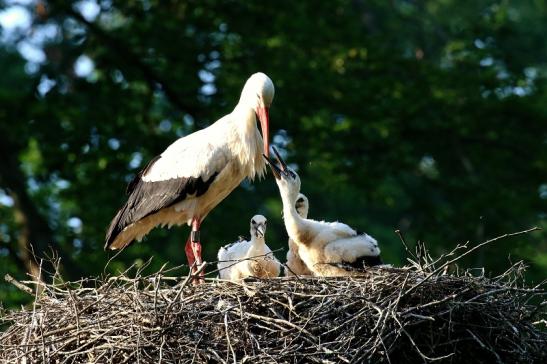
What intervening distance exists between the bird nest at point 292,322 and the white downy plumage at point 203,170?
A: 6.89 feet

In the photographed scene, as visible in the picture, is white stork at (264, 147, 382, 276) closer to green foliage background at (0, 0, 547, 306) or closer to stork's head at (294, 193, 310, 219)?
stork's head at (294, 193, 310, 219)

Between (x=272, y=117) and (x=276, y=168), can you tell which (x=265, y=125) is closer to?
(x=276, y=168)

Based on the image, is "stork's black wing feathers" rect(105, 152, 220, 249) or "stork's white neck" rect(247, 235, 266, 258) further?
"stork's black wing feathers" rect(105, 152, 220, 249)

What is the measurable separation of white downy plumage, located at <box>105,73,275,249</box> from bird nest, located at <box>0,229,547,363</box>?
82.7 inches

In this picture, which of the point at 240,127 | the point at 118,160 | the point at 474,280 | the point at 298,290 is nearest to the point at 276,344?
the point at 298,290

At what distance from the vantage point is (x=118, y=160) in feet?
61.7

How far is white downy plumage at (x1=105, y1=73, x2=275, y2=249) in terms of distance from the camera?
11359 millimetres

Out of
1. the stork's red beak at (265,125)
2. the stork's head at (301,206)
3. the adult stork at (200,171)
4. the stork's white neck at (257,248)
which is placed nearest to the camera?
the stork's white neck at (257,248)

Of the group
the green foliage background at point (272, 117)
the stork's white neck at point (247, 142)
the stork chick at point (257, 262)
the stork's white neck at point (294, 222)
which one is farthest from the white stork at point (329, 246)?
the green foliage background at point (272, 117)

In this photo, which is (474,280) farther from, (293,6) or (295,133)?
(293,6)

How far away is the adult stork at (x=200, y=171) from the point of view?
11.4 meters

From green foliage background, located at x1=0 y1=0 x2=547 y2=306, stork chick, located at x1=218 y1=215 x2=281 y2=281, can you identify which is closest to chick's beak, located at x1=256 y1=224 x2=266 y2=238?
stork chick, located at x1=218 y1=215 x2=281 y2=281

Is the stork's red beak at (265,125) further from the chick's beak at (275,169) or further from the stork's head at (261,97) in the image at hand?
the chick's beak at (275,169)

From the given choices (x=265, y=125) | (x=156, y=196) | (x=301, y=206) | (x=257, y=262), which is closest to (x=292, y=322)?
(x=257, y=262)
